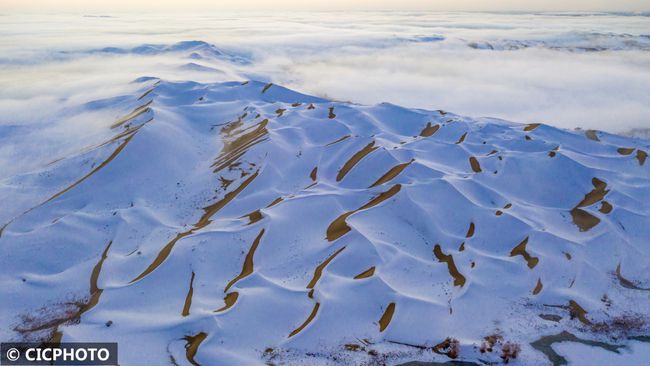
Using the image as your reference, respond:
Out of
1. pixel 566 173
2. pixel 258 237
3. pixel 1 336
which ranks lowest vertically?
pixel 1 336

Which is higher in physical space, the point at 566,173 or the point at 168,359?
the point at 566,173

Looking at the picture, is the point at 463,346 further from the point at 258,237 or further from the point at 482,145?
the point at 482,145

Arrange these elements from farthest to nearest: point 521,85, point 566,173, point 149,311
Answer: point 521,85 < point 566,173 < point 149,311

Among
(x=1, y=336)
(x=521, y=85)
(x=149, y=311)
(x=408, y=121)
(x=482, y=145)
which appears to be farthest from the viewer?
(x=521, y=85)

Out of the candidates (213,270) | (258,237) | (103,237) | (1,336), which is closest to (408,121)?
(258,237)

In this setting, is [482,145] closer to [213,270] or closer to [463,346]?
[463,346]

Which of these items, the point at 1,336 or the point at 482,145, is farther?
the point at 482,145
